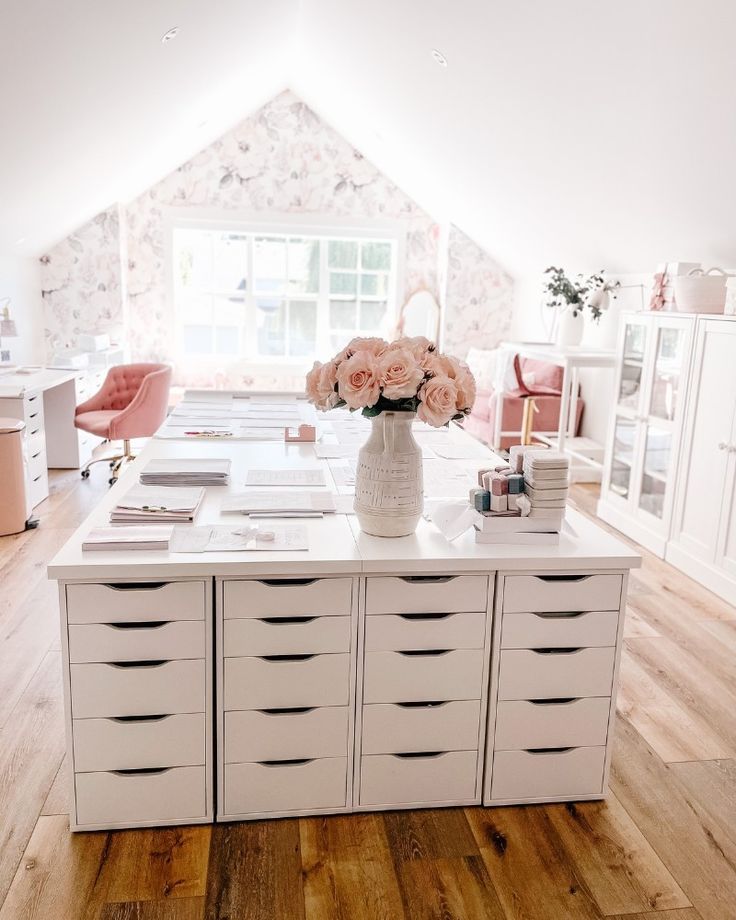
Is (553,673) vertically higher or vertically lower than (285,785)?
higher

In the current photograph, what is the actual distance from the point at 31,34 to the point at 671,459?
135 inches

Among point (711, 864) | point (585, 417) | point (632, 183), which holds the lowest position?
point (711, 864)

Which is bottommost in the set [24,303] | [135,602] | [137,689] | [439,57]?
[137,689]

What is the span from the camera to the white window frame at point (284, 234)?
7.55 metres

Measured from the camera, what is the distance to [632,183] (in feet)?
13.5

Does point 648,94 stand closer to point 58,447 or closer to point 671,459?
point 671,459

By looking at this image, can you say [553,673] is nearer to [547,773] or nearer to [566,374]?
[547,773]

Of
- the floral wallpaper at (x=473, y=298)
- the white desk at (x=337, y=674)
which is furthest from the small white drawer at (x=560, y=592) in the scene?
the floral wallpaper at (x=473, y=298)

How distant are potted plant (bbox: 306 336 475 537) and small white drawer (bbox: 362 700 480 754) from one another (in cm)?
45

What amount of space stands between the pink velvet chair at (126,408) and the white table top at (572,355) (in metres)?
2.57

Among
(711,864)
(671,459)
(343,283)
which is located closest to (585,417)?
(671,459)

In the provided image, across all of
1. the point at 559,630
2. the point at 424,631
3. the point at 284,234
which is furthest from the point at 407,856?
the point at 284,234

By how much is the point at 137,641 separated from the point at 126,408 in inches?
136

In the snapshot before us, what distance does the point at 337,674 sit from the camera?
6.33 feet
